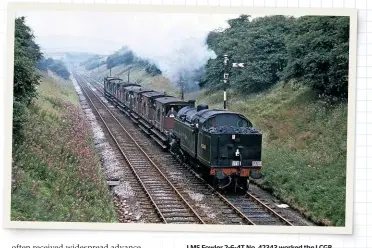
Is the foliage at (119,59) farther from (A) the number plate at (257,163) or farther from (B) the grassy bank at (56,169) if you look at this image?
(A) the number plate at (257,163)

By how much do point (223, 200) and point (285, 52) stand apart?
3.16m

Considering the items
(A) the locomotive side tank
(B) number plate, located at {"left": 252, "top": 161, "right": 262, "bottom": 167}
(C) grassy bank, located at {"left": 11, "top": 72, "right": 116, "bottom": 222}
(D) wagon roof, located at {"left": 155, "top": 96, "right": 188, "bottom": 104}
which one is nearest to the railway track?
(A) the locomotive side tank

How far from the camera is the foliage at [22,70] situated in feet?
31.6

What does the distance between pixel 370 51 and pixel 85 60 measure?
506 cm

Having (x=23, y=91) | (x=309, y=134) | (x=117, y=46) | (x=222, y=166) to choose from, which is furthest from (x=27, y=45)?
(x=309, y=134)

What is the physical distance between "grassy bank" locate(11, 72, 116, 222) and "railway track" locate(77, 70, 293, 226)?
93 centimetres

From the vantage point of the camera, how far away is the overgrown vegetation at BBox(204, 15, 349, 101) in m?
9.87

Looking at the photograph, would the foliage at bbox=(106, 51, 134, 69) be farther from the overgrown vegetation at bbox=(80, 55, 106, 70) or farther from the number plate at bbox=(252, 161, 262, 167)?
the number plate at bbox=(252, 161, 262, 167)

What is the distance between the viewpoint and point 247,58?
39.0 ft

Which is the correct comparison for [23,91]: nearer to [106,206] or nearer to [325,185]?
[106,206]

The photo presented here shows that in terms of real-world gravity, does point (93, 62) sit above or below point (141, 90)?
above

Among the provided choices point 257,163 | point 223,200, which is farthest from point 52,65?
point 257,163

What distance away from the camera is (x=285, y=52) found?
11.6 metres

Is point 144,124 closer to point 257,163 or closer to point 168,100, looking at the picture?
point 168,100
